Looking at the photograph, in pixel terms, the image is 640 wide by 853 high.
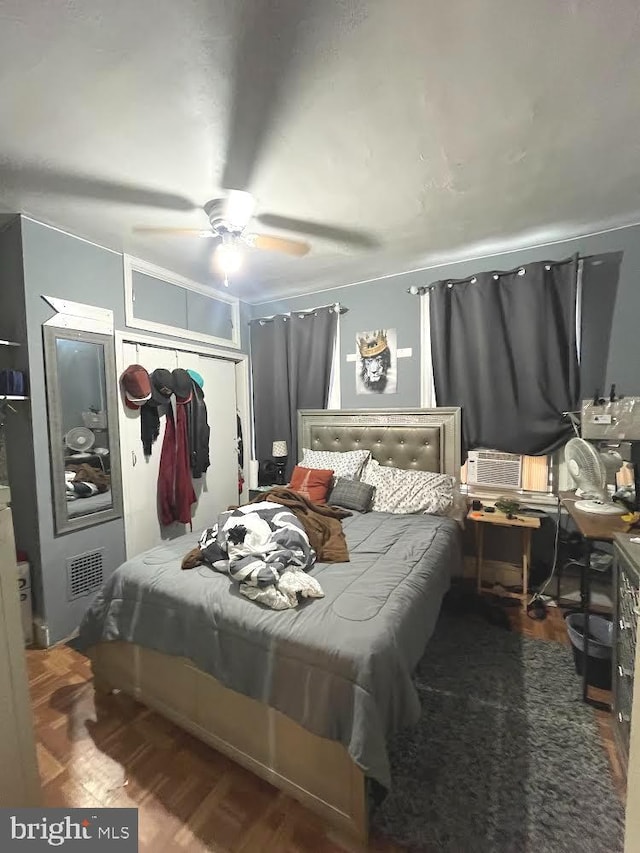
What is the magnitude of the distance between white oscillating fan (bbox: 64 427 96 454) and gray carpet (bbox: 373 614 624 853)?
7.95 feet

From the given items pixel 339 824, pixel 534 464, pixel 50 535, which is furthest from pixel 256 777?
pixel 534 464

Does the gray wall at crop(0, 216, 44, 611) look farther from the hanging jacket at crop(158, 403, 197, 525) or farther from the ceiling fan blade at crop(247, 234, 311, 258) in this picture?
the ceiling fan blade at crop(247, 234, 311, 258)

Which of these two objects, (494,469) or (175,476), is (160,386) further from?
(494,469)

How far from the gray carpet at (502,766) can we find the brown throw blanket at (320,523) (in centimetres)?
79

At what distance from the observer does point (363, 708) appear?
1.08 metres

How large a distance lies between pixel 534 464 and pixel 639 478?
79cm

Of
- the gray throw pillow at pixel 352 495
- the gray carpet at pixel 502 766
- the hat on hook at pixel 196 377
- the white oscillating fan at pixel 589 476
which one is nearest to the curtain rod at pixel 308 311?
the hat on hook at pixel 196 377

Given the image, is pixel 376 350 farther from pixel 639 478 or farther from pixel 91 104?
pixel 91 104

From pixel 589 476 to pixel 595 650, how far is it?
0.86 m

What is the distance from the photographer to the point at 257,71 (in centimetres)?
121

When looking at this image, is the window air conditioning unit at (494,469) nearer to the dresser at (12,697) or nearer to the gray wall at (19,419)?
the dresser at (12,697)

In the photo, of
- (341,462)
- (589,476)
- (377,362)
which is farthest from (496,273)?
(341,462)

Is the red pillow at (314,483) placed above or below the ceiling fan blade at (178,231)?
below

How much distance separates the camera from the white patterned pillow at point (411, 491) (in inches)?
101
